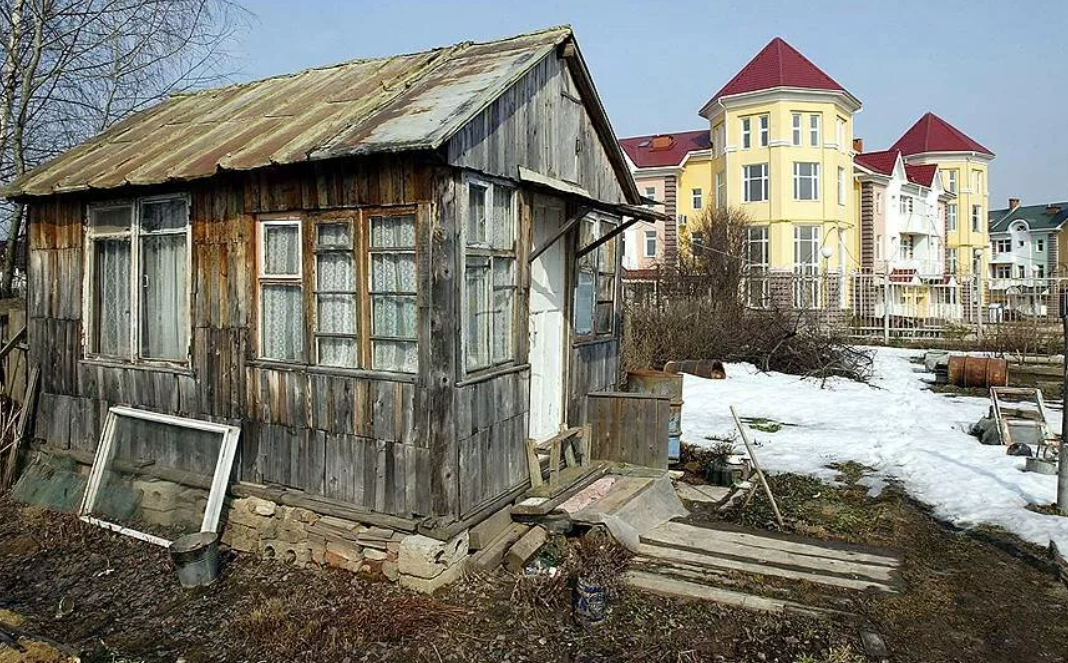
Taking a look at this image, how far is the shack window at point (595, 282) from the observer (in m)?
8.77

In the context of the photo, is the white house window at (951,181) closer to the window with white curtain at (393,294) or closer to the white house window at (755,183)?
the white house window at (755,183)

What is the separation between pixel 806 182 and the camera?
109 feet

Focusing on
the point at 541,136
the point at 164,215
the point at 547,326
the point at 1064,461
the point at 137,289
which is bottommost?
the point at 1064,461

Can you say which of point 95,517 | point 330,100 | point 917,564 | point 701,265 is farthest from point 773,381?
point 95,517

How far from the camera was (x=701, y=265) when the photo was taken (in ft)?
85.2

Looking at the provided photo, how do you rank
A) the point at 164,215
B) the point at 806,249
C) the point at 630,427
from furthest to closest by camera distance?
the point at 806,249 < the point at 630,427 < the point at 164,215

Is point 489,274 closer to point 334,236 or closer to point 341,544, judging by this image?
point 334,236

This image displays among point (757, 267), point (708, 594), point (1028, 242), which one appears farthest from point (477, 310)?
point (1028, 242)

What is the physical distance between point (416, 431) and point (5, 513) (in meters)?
5.23

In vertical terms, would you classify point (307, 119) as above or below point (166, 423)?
above

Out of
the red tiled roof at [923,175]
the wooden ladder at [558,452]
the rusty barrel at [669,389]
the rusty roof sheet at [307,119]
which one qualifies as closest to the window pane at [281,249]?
the rusty roof sheet at [307,119]

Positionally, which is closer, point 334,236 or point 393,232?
point 393,232

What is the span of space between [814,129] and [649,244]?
9.65 metres

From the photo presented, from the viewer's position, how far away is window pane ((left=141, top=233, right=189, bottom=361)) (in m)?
7.64
